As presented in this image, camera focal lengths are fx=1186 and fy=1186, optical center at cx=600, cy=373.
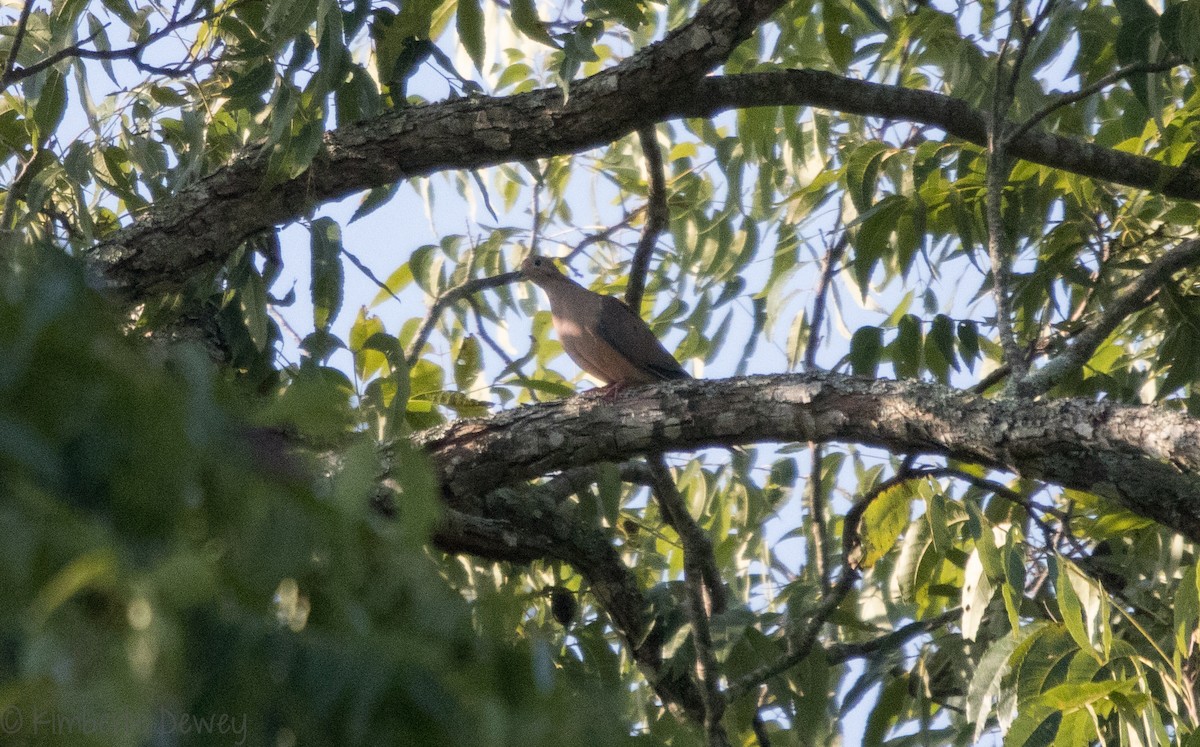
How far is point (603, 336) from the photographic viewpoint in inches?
210

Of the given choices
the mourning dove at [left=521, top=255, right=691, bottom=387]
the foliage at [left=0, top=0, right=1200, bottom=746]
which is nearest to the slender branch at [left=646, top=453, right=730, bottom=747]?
the foliage at [left=0, top=0, right=1200, bottom=746]

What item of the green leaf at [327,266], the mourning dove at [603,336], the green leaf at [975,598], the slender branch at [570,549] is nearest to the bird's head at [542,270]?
the mourning dove at [603,336]

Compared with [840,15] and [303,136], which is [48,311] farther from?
[840,15]

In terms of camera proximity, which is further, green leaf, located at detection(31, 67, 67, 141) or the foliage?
green leaf, located at detection(31, 67, 67, 141)

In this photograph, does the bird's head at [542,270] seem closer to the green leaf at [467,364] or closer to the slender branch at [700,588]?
the green leaf at [467,364]

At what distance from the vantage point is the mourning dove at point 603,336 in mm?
5312

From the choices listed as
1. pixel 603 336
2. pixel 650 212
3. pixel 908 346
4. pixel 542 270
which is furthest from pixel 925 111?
pixel 542 270

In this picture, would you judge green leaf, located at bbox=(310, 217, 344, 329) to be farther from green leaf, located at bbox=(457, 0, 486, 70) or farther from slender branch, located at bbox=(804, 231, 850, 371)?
slender branch, located at bbox=(804, 231, 850, 371)

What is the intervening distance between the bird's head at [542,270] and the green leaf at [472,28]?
2260 millimetres

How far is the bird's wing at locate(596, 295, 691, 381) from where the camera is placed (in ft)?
17.3

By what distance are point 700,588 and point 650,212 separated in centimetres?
133

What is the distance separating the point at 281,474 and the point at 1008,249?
11.1 feet

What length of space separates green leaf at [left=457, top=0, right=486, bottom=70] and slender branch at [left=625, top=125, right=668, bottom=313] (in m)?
0.75

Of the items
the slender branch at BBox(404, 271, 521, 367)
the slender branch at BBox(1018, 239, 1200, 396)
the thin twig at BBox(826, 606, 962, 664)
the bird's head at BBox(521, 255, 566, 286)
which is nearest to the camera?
the slender branch at BBox(1018, 239, 1200, 396)
